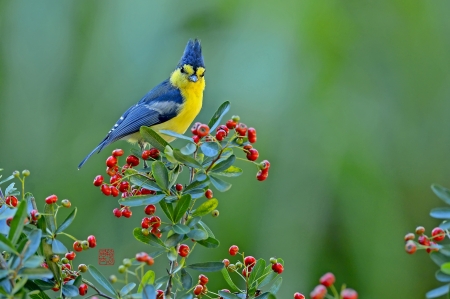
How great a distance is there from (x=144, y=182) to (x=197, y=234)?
13 cm

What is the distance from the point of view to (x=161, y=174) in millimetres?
807

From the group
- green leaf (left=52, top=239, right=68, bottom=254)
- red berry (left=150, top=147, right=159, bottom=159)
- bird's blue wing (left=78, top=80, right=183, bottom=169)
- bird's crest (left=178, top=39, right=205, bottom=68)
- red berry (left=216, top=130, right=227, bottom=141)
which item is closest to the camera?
green leaf (left=52, top=239, right=68, bottom=254)

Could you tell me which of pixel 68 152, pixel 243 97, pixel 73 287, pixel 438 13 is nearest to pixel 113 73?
pixel 68 152

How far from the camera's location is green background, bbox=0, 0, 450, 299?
1.78 m

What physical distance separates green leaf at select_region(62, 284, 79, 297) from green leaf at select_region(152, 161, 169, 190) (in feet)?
0.60

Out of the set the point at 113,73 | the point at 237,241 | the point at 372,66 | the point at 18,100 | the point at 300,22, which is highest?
the point at 300,22

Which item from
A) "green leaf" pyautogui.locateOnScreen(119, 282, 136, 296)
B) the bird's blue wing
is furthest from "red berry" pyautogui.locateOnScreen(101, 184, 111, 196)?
the bird's blue wing

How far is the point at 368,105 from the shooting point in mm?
1964

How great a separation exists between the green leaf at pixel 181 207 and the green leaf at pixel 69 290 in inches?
6.4

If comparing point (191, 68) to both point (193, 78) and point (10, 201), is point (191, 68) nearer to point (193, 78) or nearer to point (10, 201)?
point (193, 78)

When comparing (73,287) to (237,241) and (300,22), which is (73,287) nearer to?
(237,241)

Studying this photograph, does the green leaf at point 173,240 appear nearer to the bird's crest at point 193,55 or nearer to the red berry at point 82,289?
the red berry at point 82,289

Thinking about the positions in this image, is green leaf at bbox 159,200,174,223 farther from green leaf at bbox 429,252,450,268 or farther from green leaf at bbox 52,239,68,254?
green leaf at bbox 429,252,450,268

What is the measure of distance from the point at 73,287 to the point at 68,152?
1.58m
